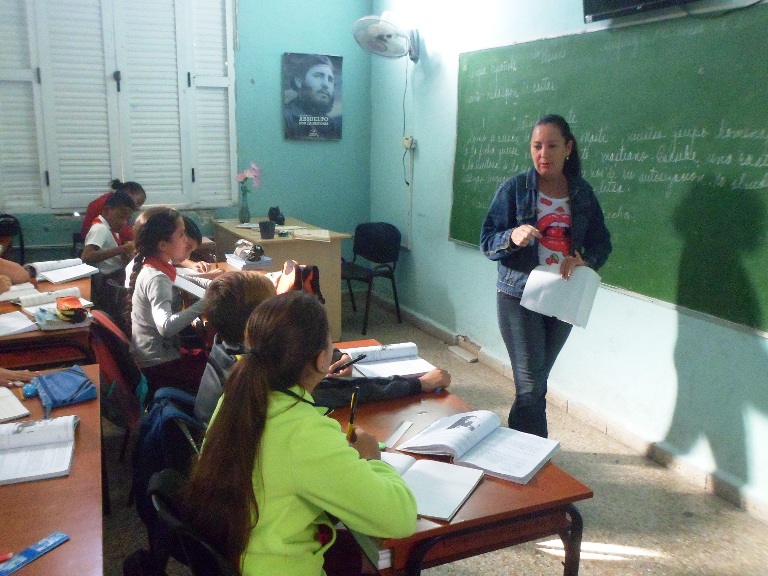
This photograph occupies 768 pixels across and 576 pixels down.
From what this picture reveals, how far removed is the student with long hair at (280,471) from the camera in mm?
1169

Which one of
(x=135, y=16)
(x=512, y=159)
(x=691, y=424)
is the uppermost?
(x=135, y=16)

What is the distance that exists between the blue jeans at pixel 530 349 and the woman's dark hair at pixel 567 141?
543 mm

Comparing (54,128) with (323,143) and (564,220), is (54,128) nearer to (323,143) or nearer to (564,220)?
(323,143)

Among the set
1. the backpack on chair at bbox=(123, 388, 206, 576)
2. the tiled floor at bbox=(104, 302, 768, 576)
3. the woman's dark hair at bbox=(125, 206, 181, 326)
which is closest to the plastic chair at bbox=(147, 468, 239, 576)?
the backpack on chair at bbox=(123, 388, 206, 576)

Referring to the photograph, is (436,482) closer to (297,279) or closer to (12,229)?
(297,279)

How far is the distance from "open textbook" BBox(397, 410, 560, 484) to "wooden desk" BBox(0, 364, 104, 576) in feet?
2.28

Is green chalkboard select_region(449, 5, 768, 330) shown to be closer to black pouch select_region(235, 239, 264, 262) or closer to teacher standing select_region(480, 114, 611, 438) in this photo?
teacher standing select_region(480, 114, 611, 438)

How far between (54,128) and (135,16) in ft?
3.45

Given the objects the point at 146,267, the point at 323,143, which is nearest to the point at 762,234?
the point at 146,267

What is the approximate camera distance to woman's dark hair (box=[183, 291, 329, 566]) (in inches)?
45.9

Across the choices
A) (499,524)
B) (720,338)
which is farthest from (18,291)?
(720,338)

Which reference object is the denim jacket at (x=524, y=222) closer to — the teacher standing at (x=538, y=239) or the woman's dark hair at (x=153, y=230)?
the teacher standing at (x=538, y=239)

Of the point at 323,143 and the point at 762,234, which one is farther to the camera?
the point at 323,143

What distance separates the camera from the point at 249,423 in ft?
3.87
